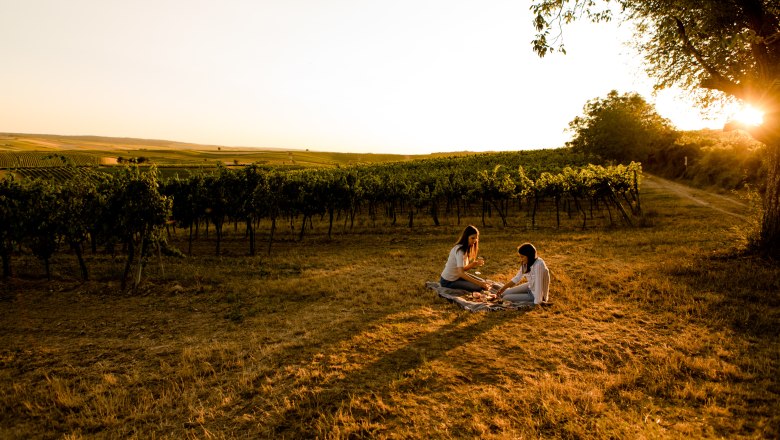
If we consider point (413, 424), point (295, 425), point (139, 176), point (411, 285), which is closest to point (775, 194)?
point (411, 285)

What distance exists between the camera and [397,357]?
297 inches

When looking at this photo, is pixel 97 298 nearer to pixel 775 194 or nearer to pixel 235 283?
pixel 235 283

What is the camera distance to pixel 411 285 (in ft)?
42.4

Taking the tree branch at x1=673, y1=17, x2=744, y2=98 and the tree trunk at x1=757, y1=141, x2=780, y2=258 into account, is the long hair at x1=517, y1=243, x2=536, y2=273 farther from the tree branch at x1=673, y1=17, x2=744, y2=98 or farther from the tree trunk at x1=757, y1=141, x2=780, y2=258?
the tree trunk at x1=757, y1=141, x2=780, y2=258

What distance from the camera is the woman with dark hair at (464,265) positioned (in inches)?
428

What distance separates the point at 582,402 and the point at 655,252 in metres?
13.1

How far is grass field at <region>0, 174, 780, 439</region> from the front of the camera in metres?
5.50

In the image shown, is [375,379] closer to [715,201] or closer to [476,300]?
[476,300]

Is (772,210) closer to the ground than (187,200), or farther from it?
farther from it

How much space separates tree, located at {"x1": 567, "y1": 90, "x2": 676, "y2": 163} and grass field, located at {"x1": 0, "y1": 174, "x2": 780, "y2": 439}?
44988 millimetres

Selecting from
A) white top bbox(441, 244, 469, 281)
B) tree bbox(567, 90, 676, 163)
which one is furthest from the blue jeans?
tree bbox(567, 90, 676, 163)

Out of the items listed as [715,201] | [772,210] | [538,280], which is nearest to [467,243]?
[538,280]

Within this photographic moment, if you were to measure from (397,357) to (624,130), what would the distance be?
58020mm

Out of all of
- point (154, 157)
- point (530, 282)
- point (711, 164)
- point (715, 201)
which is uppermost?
point (711, 164)
